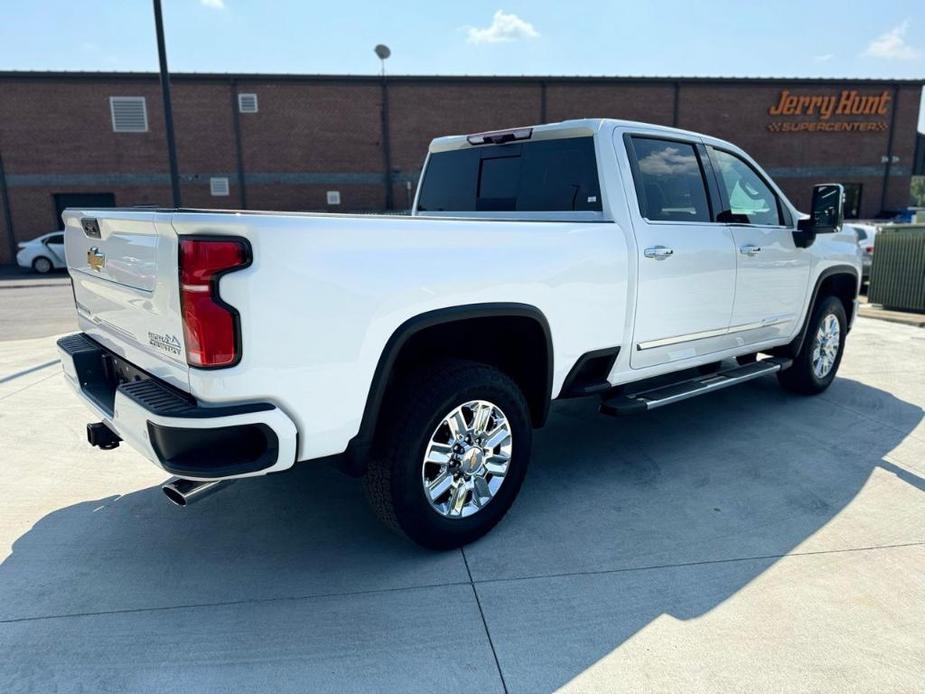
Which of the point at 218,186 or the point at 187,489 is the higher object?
the point at 218,186

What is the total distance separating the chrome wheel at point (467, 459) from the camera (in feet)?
10.3

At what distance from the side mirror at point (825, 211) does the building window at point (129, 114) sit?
27045mm

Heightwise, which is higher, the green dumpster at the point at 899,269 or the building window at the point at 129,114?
the building window at the point at 129,114

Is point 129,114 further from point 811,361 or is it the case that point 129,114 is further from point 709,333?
point 709,333

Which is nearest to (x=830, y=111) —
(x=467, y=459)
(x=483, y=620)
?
(x=467, y=459)

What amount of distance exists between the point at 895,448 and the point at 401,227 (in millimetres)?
3967

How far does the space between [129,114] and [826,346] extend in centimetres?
2758

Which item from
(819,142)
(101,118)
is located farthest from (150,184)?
(819,142)

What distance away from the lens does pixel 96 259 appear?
10.3ft

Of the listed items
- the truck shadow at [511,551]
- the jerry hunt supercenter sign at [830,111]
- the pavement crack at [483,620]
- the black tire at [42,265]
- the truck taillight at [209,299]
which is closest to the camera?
the truck taillight at [209,299]

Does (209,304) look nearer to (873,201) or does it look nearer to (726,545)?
(726,545)

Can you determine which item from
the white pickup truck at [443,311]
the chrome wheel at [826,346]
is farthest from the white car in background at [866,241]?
the white pickup truck at [443,311]

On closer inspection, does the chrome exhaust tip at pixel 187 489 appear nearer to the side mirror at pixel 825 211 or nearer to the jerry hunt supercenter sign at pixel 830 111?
the side mirror at pixel 825 211

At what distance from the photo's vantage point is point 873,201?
104ft
